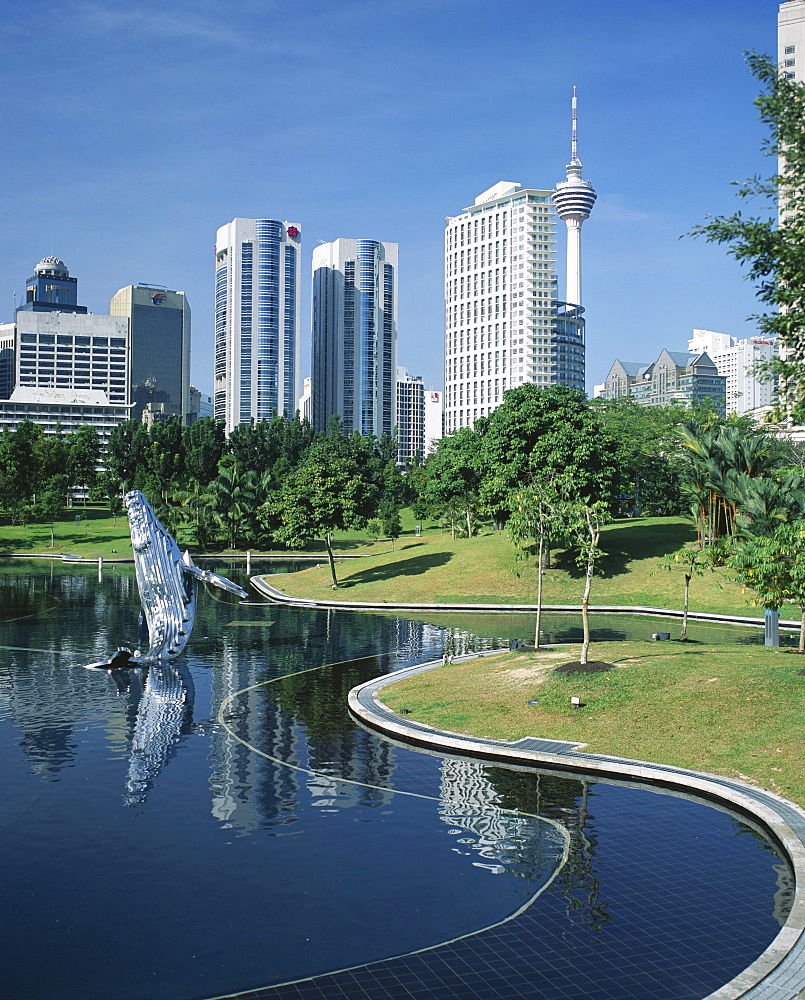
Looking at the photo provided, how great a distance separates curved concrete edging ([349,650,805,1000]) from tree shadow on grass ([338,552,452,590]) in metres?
29.8

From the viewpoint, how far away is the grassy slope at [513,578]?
49719mm

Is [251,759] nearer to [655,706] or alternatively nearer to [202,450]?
[655,706]

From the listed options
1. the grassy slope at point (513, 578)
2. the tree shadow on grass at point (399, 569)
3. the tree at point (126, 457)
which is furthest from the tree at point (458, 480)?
the tree at point (126, 457)

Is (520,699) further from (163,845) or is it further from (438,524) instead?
(438,524)

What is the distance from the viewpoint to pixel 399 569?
59.7 meters

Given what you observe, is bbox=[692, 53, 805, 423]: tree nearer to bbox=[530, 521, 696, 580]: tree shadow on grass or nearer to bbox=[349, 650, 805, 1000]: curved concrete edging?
bbox=[349, 650, 805, 1000]: curved concrete edging

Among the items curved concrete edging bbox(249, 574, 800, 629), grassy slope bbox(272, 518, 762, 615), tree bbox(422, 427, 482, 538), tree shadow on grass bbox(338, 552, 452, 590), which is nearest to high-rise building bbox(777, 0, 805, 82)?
tree bbox(422, 427, 482, 538)

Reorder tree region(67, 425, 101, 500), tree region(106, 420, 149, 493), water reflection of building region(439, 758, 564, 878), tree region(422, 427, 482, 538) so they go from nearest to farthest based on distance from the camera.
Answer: water reflection of building region(439, 758, 564, 878) → tree region(422, 427, 482, 538) → tree region(106, 420, 149, 493) → tree region(67, 425, 101, 500)

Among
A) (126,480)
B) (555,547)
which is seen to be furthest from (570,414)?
(126,480)

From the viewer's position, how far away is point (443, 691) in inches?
1067

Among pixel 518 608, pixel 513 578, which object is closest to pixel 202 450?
pixel 513 578

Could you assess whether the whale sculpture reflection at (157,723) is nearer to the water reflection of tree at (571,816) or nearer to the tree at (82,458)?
the water reflection of tree at (571,816)

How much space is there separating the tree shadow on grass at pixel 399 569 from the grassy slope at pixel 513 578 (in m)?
0.08

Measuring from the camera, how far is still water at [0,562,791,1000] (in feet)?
39.4
